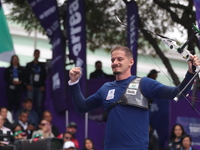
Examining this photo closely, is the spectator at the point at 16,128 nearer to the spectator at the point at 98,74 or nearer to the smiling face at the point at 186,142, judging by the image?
the smiling face at the point at 186,142

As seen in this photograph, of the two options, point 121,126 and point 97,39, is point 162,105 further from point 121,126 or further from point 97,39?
point 121,126

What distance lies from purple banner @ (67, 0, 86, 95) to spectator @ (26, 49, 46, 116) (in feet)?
4.30

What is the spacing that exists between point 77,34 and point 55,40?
1.04 metres

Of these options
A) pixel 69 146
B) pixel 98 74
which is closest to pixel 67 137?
pixel 69 146

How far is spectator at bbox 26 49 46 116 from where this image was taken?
1608 centimetres

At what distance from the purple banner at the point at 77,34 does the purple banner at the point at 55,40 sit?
23.3 inches

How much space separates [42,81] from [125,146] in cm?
989

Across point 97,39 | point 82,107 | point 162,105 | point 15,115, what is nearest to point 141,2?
point 97,39

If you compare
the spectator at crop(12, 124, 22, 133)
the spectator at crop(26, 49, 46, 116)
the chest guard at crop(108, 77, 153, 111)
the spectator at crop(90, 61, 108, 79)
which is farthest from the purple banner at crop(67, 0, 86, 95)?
the chest guard at crop(108, 77, 153, 111)

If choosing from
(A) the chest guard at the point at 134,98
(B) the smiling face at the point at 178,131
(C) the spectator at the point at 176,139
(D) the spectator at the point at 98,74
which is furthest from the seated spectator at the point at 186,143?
(A) the chest guard at the point at 134,98

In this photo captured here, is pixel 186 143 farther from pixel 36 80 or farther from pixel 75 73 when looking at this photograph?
pixel 75 73

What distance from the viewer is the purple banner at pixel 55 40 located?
15641 mm

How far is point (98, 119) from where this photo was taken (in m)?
16.5

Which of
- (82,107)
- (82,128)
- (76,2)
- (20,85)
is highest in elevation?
(76,2)
